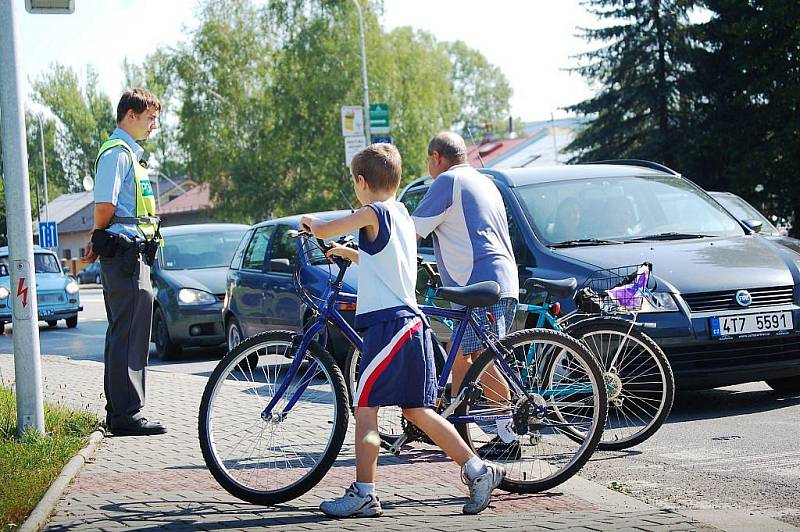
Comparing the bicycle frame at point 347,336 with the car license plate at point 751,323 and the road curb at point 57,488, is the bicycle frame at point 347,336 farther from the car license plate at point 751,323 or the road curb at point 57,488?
the car license plate at point 751,323

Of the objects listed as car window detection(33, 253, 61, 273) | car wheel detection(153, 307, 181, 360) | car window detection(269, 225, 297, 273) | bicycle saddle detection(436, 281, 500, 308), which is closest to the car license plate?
bicycle saddle detection(436, 281, 500, 308)

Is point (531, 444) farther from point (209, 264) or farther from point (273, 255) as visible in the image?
point (209, 264)

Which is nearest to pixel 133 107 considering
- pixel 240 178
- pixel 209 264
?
pixel 209 264

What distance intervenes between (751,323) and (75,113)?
89441 mm

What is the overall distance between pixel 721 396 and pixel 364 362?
4745 mm

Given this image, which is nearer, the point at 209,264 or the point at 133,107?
the point at 133,107

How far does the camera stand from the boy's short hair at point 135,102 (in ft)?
25.9

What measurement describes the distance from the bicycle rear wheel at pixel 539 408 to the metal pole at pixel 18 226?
2852 mm

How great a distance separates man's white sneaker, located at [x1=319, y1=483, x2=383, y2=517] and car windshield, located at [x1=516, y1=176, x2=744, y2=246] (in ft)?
12.8

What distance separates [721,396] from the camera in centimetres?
940

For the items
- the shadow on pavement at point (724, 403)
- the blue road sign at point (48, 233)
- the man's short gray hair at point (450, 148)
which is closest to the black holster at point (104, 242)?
the man's short gray hair at point (450, 148)

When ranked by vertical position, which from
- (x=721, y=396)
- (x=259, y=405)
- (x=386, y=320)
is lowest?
(x=721, y=396)

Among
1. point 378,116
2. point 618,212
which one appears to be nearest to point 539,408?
point 618,212

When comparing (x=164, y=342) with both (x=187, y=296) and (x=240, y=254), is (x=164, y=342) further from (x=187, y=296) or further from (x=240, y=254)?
(x=240, y=254)
